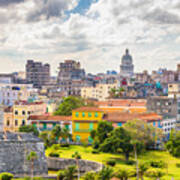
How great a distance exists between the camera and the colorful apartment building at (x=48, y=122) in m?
76.7

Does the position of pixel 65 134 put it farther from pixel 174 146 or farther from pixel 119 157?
pixel 174 146

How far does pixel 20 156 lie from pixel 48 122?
27.5 metres

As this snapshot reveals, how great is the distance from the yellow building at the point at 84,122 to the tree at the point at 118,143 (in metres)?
12.1

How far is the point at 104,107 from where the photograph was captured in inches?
3893

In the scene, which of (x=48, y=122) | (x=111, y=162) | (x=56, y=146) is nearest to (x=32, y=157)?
(x=111, y=162)

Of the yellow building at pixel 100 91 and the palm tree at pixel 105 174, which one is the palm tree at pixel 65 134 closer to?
the palm tree at pixel 105 174

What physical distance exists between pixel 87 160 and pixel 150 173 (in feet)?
35.3

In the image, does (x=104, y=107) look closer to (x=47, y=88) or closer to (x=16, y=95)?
(x=16, y=95)

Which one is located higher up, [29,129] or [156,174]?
[29,129]

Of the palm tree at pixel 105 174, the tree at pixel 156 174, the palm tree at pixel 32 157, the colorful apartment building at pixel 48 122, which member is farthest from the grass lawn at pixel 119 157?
the palm tree at pixel 32 157

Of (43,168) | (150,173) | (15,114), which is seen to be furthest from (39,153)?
(15,114)

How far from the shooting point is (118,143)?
60375 mm

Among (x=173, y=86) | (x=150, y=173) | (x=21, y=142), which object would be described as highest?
(x=173, y=86)

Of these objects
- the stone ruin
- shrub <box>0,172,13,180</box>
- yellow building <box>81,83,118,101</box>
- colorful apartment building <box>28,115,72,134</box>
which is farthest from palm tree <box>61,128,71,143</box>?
yellow building <box>81,83,118,101</box>
